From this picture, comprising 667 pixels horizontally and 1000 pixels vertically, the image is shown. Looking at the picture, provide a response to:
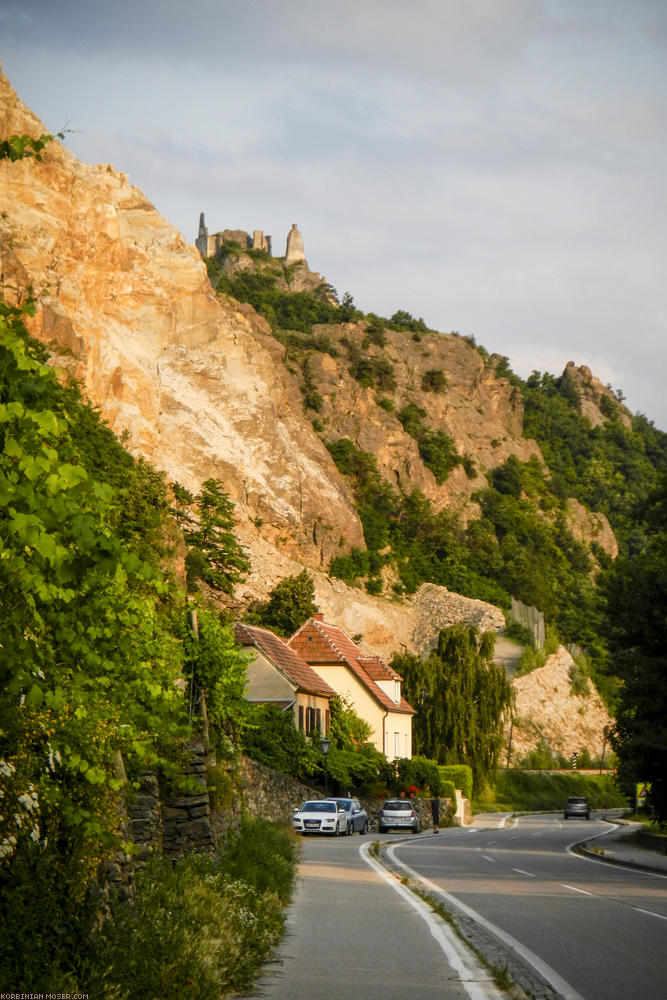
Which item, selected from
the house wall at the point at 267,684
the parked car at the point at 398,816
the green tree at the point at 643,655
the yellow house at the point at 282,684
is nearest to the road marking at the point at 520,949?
the green tree at the point at 643,655

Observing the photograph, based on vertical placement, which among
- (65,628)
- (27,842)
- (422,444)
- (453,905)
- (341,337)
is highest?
(341,337)

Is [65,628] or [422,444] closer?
[65,628]

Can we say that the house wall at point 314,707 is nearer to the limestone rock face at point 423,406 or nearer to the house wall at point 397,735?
the house wall at point 397,735

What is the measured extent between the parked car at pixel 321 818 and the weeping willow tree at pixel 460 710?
84.8 feet

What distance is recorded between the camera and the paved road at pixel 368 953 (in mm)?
9547

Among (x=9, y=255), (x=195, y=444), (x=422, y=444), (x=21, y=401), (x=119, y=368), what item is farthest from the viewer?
(x=422, y=444)

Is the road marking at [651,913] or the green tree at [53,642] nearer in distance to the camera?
the green tree at [53,642]

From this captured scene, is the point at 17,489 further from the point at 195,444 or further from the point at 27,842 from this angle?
the point at 195,444

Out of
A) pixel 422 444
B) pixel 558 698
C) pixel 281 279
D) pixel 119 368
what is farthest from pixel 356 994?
pixel 281 279

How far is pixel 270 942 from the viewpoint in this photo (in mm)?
11977

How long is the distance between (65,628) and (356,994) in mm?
3961

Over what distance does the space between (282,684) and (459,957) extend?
39283mm

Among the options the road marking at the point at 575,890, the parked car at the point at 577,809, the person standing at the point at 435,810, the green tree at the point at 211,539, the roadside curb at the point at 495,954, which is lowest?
the parked car at the point at 577,809

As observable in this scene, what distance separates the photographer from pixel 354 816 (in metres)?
42.2
